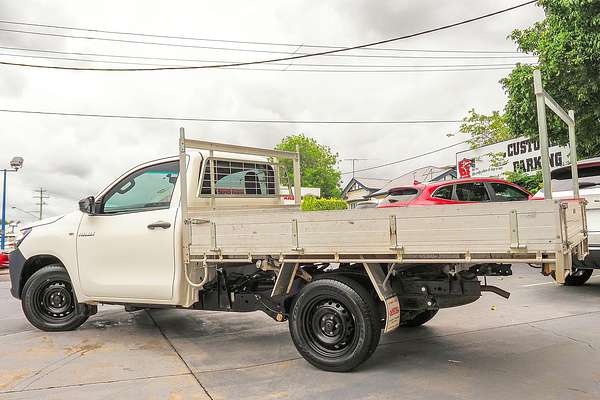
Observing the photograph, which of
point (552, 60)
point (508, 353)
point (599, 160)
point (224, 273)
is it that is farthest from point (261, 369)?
point (552, 60)

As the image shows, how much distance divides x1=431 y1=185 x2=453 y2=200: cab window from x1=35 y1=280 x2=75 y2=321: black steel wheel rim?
6.18 metres

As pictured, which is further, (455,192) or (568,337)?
(455,192)

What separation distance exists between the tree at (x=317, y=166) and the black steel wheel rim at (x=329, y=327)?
60.5 metres

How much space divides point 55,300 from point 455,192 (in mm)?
6956

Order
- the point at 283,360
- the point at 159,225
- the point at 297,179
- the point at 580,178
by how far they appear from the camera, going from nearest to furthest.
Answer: the point at 283,360, the point at 159,225, the point at 297,179, the point at 580,178

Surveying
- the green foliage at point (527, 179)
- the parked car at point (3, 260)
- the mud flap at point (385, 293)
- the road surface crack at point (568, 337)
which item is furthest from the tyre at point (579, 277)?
the parked car at point (3, 260)

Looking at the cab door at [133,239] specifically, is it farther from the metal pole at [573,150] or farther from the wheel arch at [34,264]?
the metal pole at [573,150]

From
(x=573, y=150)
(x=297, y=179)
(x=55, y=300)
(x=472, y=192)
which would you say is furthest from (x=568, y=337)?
(x=55, y=300)

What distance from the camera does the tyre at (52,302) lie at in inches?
235

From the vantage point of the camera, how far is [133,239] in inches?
212

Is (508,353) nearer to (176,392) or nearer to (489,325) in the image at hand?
(489,325)

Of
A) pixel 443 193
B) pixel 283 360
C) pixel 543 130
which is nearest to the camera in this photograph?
pixel 543 130

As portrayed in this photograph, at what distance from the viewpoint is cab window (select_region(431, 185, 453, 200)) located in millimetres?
9054

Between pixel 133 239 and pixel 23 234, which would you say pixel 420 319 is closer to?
pixel 133 239
